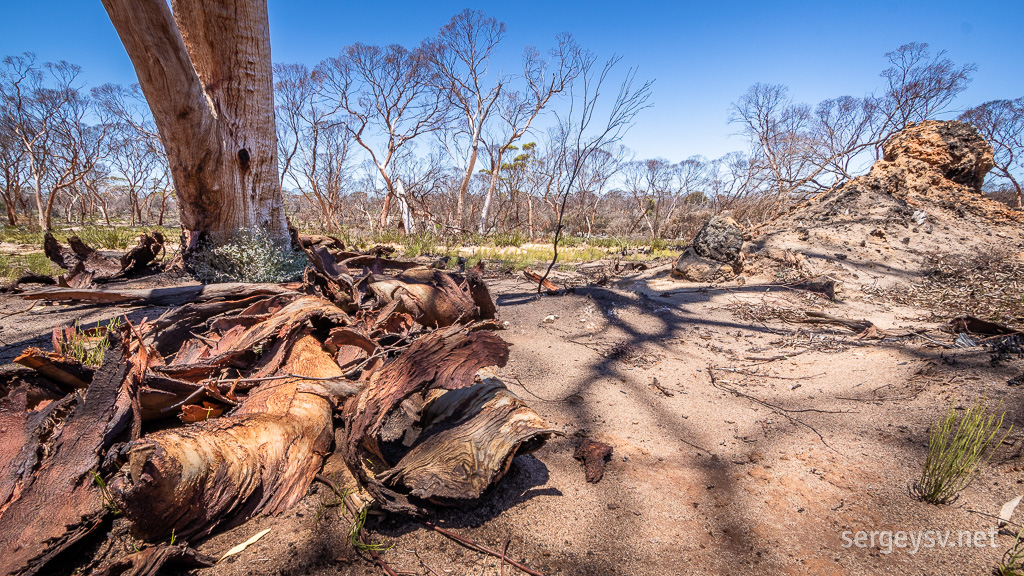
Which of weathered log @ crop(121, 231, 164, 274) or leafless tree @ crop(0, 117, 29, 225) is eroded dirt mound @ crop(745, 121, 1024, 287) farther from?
leafless tree @ crop(0, 117, 29, 225)

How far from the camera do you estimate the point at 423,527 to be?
3.86 feet

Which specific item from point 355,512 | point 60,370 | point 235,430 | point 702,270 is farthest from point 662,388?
point 702,270

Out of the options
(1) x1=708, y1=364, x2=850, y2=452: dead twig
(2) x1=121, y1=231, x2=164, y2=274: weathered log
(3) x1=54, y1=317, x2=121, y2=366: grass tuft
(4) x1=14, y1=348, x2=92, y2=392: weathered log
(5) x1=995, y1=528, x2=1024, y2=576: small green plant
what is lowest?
(1) x1=708, y1=364, x2=850, y2=452: dead twig

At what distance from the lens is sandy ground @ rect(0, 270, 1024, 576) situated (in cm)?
108

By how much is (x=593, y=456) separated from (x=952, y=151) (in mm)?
9800

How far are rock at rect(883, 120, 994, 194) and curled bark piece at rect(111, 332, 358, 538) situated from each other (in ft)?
34.2

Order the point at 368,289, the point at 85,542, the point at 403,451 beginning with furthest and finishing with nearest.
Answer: the point at 368,289 < the point at 403,451 < the point at 85,542

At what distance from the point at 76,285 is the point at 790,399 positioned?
5.34 m

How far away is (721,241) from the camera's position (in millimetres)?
6094

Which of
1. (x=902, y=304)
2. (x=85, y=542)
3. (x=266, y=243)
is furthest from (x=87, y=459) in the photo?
(x=902, y=304)

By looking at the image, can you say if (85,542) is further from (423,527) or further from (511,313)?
(511,313)

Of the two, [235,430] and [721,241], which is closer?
[235,430]

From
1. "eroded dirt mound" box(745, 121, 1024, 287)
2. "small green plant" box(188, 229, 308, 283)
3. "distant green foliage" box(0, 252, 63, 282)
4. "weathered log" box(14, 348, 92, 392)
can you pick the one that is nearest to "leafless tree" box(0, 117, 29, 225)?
"distant green foliage" box(0, 252, 63, 282)

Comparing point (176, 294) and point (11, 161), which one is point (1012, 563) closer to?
point (176, 294)
